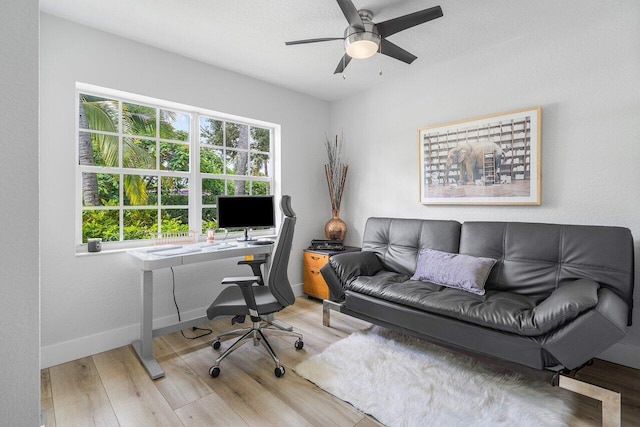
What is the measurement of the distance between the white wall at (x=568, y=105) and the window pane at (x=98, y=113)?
2950 mm

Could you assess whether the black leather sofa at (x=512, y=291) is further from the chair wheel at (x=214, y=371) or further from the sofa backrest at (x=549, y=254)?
the chair wheel at (x=214, y=371)

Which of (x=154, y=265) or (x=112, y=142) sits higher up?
(x=112, y=142)

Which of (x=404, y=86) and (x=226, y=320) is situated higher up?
(x=404, y=86)

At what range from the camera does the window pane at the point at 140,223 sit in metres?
2.84

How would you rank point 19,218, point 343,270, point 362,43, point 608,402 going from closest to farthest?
point 19,218 → point 608,402 → point 362,43 → point 343,270

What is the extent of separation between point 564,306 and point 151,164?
3.35 m

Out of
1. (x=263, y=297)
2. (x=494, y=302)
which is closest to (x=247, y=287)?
(x=263, y=297)

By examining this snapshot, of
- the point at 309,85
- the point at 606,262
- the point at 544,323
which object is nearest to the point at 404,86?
the point at 309,85

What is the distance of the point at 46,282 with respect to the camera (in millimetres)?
2311

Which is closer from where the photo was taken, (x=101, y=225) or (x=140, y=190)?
(x=101, y=225)

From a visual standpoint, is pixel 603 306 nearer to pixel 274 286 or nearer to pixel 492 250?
pixel 492 250

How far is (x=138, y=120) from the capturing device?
2.93 metres

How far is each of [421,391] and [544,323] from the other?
0.81 meters

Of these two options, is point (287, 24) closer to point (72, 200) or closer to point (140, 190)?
point (140, 190)
